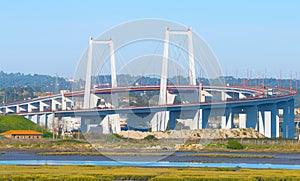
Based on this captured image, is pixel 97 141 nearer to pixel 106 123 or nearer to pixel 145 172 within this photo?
pixel 106 123

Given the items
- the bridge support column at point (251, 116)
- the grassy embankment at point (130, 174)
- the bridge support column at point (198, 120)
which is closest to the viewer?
the grassy embankment at point (130, 174)

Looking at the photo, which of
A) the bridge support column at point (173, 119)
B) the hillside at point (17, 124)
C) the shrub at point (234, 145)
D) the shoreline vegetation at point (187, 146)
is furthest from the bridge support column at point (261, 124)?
the hillside at point (17, 124)

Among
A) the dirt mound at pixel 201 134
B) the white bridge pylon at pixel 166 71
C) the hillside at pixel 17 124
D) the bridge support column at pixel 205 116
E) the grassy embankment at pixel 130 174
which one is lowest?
the grassy embankment at pixel 130 174

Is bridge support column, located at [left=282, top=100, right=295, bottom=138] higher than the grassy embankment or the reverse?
higher

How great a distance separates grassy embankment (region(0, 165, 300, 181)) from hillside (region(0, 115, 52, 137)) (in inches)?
2385

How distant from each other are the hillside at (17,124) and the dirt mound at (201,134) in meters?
18.8

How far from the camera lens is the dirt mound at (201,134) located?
4011 inches

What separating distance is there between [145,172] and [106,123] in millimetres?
52684

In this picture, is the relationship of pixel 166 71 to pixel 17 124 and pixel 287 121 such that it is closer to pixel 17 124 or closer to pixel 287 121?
pixel 287 121

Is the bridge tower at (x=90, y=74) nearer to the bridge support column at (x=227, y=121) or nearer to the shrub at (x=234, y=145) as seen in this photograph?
the bridge support column at (x=227, y=121)

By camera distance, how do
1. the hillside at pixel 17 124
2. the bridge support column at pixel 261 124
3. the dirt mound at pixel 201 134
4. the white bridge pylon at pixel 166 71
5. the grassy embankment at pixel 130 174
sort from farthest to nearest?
the hillside at pixel 17 124 → the bridge support column at pixel 261 124 → the dirt mound at pixel 201 134 → the white bridge pylon at pixel 166 71 → the grassy embankment at pixel 130 174

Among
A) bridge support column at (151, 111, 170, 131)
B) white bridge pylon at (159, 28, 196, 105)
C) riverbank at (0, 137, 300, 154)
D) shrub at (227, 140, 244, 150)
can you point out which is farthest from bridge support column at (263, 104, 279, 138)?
shrub at (227, 140, 244, 150)

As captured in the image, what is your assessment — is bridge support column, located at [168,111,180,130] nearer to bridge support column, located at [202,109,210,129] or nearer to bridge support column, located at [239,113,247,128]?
bridge support column, located at [202,109,210,129]

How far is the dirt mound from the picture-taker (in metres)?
102
